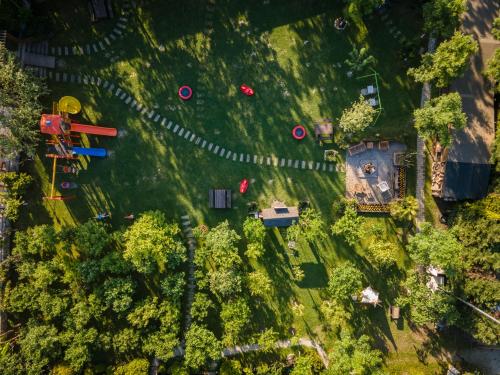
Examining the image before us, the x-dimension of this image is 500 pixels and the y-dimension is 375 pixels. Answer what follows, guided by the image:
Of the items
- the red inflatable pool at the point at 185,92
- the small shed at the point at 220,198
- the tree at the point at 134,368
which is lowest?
the tree at the point at 134,368

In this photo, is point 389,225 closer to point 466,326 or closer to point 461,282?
point 461,282

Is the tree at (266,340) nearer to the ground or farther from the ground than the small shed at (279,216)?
nearer to the ground

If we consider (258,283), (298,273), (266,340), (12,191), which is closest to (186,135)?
(258,283)

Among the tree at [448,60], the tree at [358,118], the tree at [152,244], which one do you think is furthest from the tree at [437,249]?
the tree at [152,244]

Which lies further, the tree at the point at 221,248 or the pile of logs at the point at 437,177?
the pile of logs at the point at 437,177

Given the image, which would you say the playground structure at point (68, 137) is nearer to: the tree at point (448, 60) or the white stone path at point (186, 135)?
the white stone path at point (186, 135)

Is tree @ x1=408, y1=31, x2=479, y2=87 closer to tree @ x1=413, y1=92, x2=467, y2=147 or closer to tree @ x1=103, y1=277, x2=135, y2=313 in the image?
tree @ x1=413, y1=92, x2=467, y2=147

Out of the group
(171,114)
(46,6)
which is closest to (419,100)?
(171,114)
